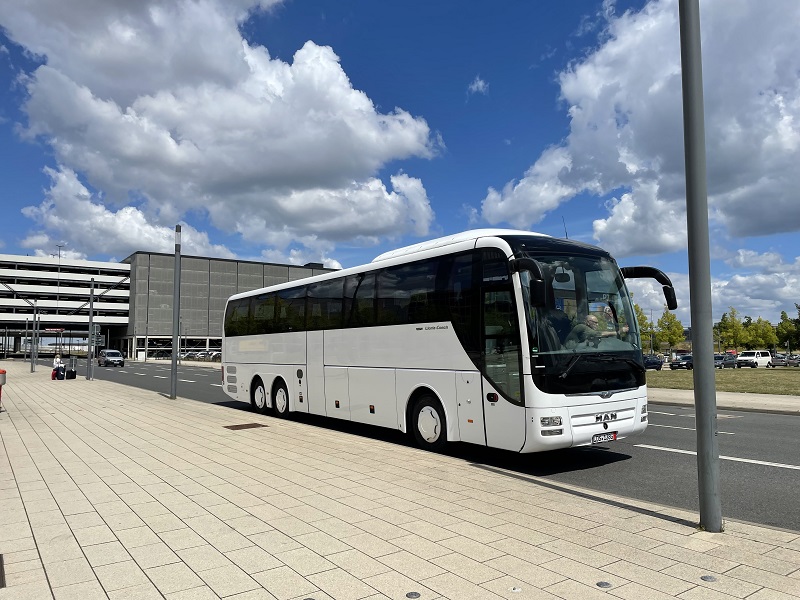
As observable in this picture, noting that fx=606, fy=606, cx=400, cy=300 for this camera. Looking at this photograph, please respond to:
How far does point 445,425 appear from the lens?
32.7 feet

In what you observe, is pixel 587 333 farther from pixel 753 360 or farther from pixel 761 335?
pixel 761 335

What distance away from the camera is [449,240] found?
1056 centimetres

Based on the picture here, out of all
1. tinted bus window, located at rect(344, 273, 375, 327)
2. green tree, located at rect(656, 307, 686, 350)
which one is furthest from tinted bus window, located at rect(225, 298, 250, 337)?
green tree, located at rect(656, 307, 686, 350)

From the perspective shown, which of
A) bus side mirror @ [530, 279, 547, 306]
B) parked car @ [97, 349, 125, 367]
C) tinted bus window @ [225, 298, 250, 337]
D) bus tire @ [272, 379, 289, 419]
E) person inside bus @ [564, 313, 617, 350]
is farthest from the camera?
parked car @ [97, 349, 125, 367]

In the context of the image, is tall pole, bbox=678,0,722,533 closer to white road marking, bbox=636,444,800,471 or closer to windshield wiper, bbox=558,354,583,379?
windshield wiper, bbox=558,354,583,379

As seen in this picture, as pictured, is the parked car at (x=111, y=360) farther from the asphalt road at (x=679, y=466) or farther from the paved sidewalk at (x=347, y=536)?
the paved sidewalk at (x=347, y=536)

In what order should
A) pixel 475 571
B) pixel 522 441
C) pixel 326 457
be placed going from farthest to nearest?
pixel 326 457
pixel 522 441
pixel 475 571

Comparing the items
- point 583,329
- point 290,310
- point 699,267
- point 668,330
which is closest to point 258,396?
point 290,310

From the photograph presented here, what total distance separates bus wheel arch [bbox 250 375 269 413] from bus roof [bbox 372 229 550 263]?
608cm

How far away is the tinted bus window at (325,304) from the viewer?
42.7 ft

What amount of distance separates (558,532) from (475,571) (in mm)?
1312

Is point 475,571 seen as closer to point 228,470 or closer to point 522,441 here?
point 522,441

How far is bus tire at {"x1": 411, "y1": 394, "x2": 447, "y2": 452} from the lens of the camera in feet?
33.0

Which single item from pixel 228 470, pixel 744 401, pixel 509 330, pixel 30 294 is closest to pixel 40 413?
pixel 228 470
